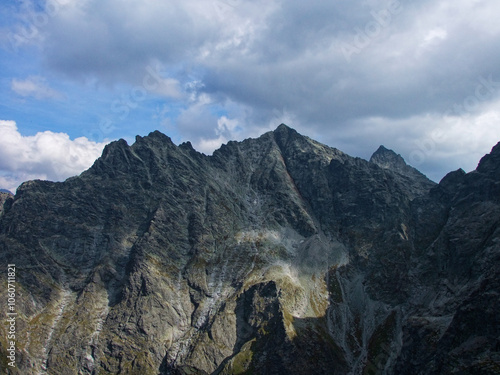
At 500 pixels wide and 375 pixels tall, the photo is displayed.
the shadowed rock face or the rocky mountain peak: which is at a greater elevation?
the rocky mountain peak

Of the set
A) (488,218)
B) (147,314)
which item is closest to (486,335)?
(488,218)

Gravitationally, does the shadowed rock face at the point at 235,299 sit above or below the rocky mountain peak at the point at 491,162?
below

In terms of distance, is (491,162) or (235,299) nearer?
(235,299)

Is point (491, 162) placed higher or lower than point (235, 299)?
higher

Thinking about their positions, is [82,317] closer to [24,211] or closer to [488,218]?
[24,211]

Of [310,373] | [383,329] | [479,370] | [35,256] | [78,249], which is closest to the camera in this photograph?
[479,370]

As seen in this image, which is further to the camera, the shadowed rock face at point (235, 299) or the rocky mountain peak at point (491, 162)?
the rocky mountain peak at point (491, 162)

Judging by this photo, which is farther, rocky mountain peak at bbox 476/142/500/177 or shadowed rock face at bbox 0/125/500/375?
rocky mountain peak at bbox 476/142/500/177

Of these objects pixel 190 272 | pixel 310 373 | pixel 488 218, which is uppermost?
pixel 488 218

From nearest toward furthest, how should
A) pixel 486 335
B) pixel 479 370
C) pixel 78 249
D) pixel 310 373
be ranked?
pixel 479 370 < pixel 486 335 < pixel 310 373 < pixel 78 249

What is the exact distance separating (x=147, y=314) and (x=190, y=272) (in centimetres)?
3117

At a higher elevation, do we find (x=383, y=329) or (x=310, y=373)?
(x=383, y=329)

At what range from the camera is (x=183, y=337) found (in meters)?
161

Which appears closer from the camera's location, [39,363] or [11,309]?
[39,363]
